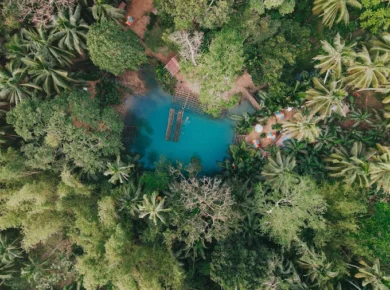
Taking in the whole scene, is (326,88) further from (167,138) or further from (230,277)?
(230,277)

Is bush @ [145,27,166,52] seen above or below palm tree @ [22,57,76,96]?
above

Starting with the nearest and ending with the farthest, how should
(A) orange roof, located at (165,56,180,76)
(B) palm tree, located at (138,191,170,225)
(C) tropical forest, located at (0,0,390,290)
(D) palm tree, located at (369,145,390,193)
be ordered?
(B) palm tree, located at (138,191,170,225) < (C) tropical forest, located at (0,0,390,290) < (D) palm tree, located at (369,145,390,193) < (A) orange roof, located at (165,56,180,76)

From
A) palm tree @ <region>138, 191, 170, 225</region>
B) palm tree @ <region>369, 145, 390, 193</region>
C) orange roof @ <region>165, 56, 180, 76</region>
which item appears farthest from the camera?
orange roof @ <region>165, 56, 180, 76</region>

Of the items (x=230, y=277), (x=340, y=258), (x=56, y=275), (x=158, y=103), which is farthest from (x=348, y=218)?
(x=56, y=275)

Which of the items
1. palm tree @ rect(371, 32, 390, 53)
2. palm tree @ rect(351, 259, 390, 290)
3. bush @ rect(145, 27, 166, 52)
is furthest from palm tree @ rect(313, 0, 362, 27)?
palm tree @ rect(351, 259, 390, 290)

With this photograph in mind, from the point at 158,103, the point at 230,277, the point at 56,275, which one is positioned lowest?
the point at 56,275

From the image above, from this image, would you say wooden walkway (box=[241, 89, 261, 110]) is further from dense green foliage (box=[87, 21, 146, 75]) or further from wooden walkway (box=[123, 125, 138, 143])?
wooden walkway (box=[123, 125, 138, 143])

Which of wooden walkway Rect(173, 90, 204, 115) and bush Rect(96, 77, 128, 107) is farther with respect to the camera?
wooden walkway Rect(173, 90, 204, 115)

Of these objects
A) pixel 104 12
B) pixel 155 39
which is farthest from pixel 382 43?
pixel 104 12
